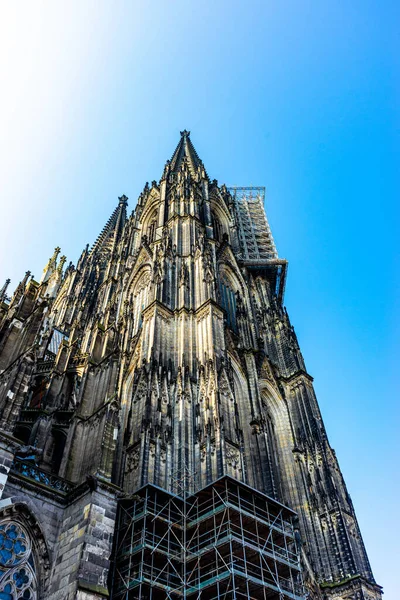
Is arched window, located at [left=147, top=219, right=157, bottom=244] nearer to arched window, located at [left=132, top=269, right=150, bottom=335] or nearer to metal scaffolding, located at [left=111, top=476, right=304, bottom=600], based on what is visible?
arched window, located at [left=132, top=269, right=150, bottom=335]

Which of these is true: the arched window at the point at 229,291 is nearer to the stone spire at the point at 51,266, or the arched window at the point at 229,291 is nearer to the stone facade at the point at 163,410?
the stone facade at the point at 163,410

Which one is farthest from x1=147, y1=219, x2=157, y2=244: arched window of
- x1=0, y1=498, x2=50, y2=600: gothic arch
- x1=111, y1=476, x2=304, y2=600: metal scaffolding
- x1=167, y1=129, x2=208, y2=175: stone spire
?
x1=0, y1=498, x2=50, y2=600: gothic arch

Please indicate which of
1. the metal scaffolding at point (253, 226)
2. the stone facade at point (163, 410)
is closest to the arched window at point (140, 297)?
the stone facade at point (163, 410)

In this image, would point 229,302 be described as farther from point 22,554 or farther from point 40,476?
point 22,554

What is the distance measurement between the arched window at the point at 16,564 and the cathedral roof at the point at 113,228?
1534 inches

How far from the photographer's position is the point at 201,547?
1408 centimetres

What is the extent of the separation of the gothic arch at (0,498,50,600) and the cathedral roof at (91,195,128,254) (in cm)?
3859

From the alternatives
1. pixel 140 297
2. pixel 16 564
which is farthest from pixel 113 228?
pixel 16 564

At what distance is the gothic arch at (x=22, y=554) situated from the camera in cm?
1129

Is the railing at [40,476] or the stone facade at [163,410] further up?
the stone facade at [163,410]

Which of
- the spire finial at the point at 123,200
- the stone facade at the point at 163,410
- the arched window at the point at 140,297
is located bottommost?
the stone facade at the point at 163,410

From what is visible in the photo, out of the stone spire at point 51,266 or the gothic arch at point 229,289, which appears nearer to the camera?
the gothic arch at point 229,289

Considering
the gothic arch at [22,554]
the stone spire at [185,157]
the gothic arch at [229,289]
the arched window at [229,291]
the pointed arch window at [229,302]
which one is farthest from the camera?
the stone spire at [185,157]

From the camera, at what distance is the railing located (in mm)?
12961
